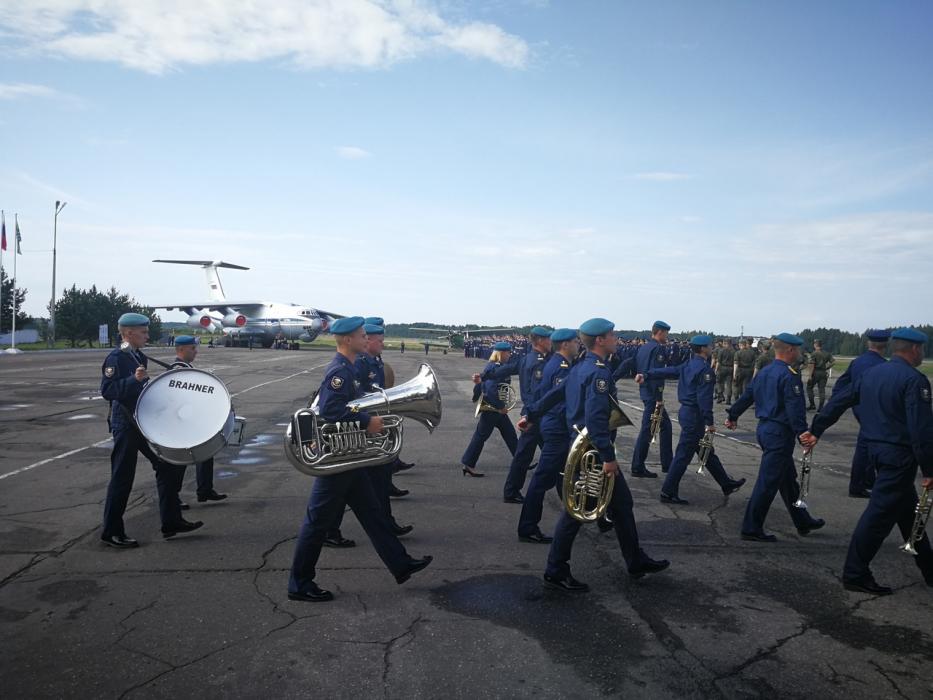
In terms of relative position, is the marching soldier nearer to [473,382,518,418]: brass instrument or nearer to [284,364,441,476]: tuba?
[473,382,518,418]: brass instrument

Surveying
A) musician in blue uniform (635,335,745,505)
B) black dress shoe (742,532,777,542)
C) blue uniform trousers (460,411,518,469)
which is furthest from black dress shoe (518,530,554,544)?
blue uniform trousers (460,411,518,469)

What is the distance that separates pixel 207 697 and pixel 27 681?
40.0 inches

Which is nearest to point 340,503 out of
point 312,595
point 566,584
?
point 312,595

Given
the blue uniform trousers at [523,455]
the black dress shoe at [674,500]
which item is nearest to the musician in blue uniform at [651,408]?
the black dress shoe at [674,500]

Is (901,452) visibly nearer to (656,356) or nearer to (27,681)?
(656,356)

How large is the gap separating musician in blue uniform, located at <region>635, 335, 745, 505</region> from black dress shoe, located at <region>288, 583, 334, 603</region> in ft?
14.4

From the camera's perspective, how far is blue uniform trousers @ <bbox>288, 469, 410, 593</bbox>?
4395 millimetres

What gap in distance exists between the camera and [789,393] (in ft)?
19.1

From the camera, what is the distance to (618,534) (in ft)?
15.6

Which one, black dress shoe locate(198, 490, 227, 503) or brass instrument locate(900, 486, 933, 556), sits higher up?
brass instrument locate(900, 486, 933, 556)

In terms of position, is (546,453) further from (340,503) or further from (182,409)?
(182,409)

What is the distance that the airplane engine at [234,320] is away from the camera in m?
57.6

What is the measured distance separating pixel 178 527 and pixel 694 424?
18.7 ft

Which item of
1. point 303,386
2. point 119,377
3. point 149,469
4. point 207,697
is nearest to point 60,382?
point 303,386
